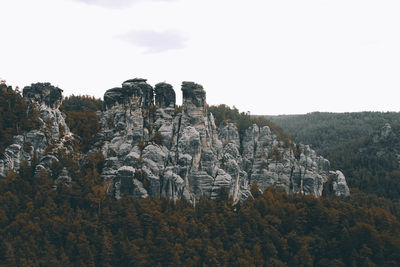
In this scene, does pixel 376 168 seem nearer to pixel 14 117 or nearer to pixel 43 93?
pixel 43 93

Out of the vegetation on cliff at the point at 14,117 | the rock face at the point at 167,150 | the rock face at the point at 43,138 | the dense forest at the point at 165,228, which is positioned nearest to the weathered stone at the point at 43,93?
the rock face at the point at 43,138

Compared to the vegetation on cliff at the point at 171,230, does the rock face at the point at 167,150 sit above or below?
above

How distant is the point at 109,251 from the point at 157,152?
26474 millimetres

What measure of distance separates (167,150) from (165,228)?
2362 cm

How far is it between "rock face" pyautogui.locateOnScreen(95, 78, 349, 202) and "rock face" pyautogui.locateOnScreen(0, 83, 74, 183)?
10.2 meters

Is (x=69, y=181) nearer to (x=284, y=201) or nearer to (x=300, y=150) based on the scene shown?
(x=284, y=201)

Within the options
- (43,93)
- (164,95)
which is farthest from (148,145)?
(43,93)

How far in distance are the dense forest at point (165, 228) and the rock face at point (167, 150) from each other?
366 centimetres

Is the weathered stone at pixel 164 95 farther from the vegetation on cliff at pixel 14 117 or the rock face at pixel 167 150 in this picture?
the vegetation on cliff at pixel 14 117

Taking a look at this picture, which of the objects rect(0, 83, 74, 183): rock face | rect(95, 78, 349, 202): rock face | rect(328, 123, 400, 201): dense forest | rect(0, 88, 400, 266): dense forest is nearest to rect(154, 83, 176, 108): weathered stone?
rect(95, 78, 349, 202): rock face

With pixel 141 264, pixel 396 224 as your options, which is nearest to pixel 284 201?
pixel 396 224

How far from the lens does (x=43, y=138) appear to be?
290 feet

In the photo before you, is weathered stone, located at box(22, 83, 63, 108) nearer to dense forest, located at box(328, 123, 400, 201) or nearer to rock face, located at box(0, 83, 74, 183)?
rock face, located at box(0, 83, 74, 183)

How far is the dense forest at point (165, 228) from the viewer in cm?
6856
